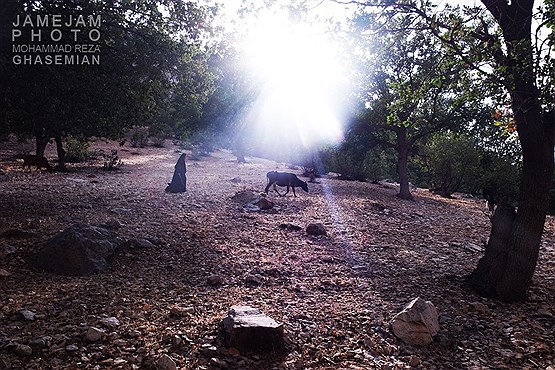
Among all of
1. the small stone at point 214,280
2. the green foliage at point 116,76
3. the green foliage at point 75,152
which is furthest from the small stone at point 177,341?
the green foliage at point 75,152

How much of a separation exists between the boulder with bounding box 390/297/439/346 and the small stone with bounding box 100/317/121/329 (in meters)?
3.30

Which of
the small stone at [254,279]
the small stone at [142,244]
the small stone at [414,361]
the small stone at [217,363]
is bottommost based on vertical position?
the small stone at [217,363]

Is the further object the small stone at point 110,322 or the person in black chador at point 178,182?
the person in black chador at point 178,182

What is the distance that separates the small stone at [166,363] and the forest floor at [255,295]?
0.12m

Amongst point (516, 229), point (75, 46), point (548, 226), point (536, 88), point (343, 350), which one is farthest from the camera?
point (548, 226)

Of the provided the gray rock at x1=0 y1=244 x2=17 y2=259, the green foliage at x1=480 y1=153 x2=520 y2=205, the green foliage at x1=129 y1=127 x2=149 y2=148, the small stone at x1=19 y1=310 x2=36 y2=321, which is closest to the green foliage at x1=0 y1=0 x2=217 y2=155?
the gray rock at x1=0 y1=244 x2=17 y2=259

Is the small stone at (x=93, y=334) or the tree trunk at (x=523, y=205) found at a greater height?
the tree trunk at (x=523, y=205)

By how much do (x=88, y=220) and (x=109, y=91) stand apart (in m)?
3.08

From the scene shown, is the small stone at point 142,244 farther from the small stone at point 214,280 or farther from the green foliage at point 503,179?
the green foliage at point 503,179

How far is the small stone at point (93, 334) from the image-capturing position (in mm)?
3876

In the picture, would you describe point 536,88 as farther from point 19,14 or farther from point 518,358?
point 19,14

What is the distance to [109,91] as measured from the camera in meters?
8.63

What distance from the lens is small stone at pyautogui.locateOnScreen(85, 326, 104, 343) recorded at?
3876 mm

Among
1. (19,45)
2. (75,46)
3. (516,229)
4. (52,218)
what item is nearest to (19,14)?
(19,45)
